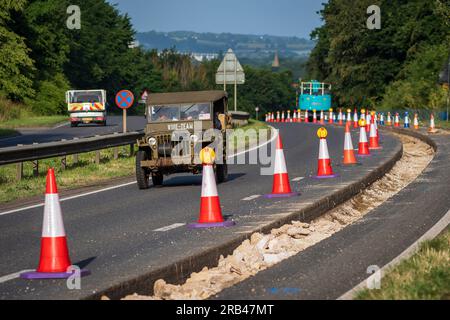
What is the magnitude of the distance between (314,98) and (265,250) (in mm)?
67834

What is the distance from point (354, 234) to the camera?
436 inches

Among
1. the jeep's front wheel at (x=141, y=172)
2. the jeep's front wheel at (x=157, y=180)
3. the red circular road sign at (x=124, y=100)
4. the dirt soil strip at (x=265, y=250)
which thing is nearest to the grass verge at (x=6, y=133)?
the red circular road sign at (x=124, y=100)

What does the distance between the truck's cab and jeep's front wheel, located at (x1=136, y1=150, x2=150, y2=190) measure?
59502mm

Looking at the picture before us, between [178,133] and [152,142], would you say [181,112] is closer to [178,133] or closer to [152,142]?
[178,133]

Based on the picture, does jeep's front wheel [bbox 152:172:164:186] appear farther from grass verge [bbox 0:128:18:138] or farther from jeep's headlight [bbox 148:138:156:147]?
grass verge [bbox 0:128:18:138]

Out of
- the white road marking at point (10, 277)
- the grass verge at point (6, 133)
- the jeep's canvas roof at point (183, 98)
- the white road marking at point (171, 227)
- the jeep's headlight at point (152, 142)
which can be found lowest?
the grass verge at point (6, 133)

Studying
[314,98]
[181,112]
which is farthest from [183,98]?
[314,98]

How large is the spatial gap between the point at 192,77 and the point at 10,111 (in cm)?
11276

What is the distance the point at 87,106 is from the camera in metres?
56.4

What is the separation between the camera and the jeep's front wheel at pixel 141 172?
1892 cm

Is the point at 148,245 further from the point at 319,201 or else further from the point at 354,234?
the point at 319,201

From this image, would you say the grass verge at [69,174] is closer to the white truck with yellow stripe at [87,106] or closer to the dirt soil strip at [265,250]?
the dirt soil strip at [265,250]

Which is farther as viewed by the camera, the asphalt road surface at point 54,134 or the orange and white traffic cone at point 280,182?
the asphalt road surface at point 54,134

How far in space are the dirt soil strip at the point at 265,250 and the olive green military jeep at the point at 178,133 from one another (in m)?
3.20
